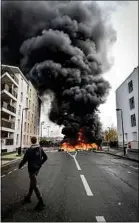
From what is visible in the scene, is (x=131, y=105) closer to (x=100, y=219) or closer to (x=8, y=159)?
(x=8, y=159)

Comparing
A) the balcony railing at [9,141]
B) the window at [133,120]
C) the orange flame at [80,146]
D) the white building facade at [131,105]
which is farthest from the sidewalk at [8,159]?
the window at [133,120]

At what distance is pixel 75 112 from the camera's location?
42656 mm

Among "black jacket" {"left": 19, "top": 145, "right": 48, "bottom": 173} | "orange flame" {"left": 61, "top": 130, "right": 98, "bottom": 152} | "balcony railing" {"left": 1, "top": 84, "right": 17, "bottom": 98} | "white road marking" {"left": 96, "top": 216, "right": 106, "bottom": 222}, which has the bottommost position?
"orange flame" {"left": 61, "top": 130, "right": 98, "bottom": 152}

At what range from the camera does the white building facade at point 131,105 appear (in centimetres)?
3506

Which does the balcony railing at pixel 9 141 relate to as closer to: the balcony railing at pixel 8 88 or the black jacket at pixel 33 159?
the balcony railing at pixel 8 88

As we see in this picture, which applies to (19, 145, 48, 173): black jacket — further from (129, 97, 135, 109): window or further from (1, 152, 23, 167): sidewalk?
(129, 97, 135, 109): window

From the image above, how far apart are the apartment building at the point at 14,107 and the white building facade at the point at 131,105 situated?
62.0 feet

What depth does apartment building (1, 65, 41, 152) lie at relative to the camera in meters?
32.5

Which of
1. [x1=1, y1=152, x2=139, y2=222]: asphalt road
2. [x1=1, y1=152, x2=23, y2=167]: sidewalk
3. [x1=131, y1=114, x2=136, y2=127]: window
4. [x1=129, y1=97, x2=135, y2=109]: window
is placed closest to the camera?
[x1=1, y1=152, x2=139, y2=222]: asphalt road

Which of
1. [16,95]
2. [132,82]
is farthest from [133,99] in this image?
[16,95]

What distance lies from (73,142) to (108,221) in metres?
39.1

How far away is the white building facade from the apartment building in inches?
744

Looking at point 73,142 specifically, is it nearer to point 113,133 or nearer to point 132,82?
point 132,82

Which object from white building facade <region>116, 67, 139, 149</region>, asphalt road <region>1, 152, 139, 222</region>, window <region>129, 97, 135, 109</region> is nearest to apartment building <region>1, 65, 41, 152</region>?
white building facade <region>116, 67, 139, 149</region>
